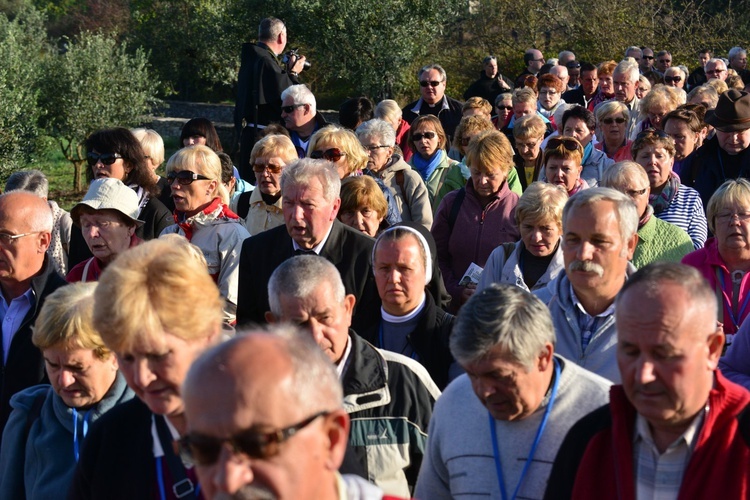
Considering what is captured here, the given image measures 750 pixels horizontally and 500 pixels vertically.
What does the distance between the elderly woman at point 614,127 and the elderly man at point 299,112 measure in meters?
2.83

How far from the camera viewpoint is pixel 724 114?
342 inches

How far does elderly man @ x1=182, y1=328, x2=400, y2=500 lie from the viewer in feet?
6.59

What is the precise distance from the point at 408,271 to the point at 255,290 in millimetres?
1049

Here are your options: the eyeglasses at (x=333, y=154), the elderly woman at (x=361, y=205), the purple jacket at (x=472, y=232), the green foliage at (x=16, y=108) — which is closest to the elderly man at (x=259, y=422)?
the elderly woman at (x=361, y=205)

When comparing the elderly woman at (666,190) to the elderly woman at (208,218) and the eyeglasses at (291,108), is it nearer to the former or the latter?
the elderly woman at (208,218)

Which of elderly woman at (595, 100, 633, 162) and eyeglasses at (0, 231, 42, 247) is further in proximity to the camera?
elderly woman at (595, 100, 633, 162)

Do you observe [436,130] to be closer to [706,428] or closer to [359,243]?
[359,243]

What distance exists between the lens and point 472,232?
7039 millimetres

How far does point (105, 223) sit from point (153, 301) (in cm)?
298

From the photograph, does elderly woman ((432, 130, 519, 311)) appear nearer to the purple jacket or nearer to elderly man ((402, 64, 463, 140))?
the purple jacket

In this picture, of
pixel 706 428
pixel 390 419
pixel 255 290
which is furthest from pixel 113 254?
pixel 706 428

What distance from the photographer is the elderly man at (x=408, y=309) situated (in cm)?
468

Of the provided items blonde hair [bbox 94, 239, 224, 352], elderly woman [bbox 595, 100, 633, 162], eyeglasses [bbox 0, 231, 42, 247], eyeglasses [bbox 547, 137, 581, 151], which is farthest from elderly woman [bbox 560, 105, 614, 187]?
blonde hair [bbox 94, 239, 224, 352]

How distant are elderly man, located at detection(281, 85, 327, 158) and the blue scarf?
123cm
